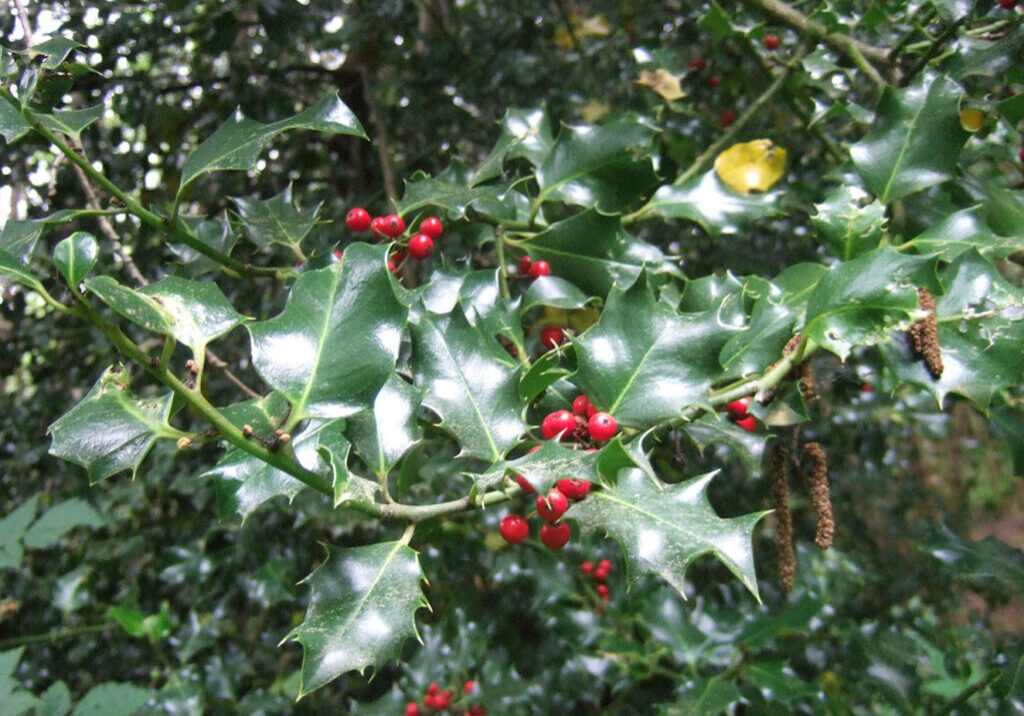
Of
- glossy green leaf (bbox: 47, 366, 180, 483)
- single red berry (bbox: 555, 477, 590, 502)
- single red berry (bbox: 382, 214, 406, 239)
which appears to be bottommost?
single red berry (bbox: 555, 477, 590, 502)

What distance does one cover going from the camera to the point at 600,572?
5.49 feet

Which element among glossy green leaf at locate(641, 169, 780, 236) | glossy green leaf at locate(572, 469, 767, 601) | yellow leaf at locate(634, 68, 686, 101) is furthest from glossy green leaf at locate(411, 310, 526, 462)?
yellow leaf at locate(634, 68, 686, 101)

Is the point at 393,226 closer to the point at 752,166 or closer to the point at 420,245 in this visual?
the point at 420,245

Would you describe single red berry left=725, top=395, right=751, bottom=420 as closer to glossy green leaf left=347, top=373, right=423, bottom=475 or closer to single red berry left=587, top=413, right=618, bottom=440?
single red berry left=587, top=413, right=618, bottom=440

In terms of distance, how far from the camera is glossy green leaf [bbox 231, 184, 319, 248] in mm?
956

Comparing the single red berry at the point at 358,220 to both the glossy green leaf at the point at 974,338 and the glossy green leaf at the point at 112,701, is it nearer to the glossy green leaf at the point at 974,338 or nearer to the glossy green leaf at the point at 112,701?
the glossy green leaf at the point at 974,338

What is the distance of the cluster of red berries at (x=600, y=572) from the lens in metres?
1.66

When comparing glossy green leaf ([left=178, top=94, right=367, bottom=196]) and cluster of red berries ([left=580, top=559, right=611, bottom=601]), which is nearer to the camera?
glossy green leaf ([left=178, top=94, right=367, bottom=196])

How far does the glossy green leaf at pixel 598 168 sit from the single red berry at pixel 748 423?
13.6 inches

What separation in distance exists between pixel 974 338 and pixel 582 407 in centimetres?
43

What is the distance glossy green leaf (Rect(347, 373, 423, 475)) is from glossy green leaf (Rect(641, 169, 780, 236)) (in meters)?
0.53

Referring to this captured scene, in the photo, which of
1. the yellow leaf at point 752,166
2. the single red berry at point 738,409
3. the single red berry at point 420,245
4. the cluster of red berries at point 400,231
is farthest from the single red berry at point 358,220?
the yellow leaf at point 752,166

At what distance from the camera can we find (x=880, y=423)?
202 centimetres

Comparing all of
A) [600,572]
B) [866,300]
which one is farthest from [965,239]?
[600,572]
